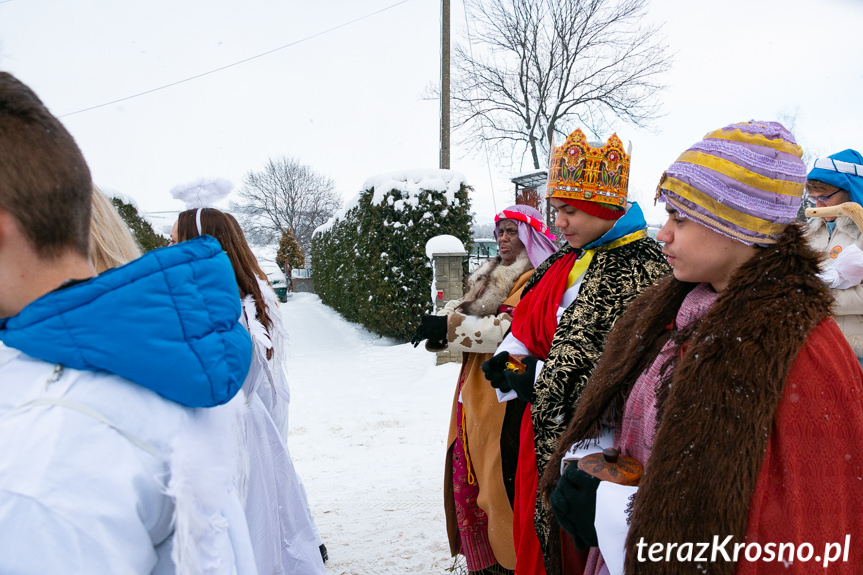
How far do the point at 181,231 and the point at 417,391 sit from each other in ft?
14.2

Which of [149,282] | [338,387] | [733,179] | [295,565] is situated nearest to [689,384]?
[733,179]

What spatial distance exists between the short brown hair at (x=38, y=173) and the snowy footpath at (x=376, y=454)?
9.12 feet

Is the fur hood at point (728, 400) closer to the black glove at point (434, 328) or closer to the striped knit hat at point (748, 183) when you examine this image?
the striped knit hat at point (748, 183)

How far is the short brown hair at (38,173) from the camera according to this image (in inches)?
30.9

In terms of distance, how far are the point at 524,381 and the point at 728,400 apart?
1.00 m

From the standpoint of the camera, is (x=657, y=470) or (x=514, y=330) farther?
(x=514, y=330)

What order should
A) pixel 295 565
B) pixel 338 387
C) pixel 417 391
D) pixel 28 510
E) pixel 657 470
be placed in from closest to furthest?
pixel 28 510 → pixel 657 470 → pixel 295 565 → pixel 417 391 → pixel 338 387

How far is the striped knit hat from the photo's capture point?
1216mm

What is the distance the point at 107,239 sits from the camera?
1534 millimetres

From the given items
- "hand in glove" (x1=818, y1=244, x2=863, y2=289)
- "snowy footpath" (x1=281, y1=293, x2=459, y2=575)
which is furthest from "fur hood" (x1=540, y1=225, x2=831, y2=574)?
"snowy footpath" (x1=281, y1=293, x2=459, y2=575)

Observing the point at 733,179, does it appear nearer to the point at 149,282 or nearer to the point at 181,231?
the point at 149,282

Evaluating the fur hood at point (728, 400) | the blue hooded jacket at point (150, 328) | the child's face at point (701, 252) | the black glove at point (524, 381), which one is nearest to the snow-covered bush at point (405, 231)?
the black glove at point (524, 381)

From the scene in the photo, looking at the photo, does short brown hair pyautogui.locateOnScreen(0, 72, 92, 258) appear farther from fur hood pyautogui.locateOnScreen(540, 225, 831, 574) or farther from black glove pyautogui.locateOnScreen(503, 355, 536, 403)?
black glove pyautogui.locateOnScreen(503, 355, 536, 403)

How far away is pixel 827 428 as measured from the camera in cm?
104
